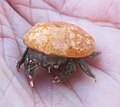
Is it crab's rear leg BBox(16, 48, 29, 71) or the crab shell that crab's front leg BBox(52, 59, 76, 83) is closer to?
the crab shell

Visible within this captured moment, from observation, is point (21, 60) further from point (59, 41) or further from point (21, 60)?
point (59, 41)

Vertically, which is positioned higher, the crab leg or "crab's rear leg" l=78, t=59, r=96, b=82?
"crab's rear leg" l=78, t=59, r=96, b=82

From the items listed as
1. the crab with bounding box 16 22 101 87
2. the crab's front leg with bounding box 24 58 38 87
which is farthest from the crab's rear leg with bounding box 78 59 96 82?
the crab's front leg with bounding box 24 58 38 87

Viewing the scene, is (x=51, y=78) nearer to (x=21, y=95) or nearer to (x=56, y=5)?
(x=21, y=95)

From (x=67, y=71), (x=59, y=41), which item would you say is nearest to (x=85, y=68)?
(x=67, y=71)

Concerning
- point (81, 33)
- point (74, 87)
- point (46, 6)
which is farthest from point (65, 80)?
point (46, 6)

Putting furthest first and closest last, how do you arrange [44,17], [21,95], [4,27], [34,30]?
[44,17]
[4,27]
[34,30]
[21,95]

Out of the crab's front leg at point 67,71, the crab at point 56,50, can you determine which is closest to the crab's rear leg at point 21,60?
the crab at point 56,50

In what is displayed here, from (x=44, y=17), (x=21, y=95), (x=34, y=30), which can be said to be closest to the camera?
(x=21, y=95)

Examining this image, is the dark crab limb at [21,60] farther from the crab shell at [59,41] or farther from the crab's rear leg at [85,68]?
the crab's rear leg at [85,68]
